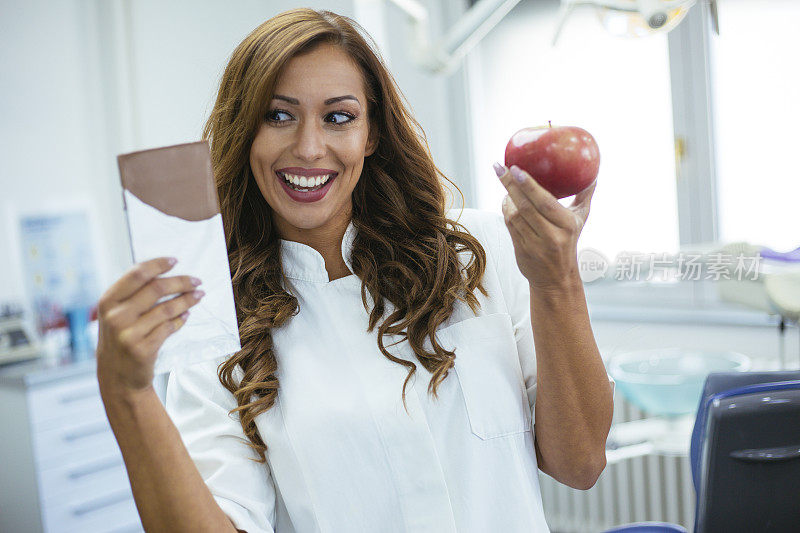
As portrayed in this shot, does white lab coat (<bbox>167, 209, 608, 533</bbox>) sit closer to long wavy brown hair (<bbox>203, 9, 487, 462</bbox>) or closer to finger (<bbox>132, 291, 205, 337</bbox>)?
long wavy brown hair (<bbox>203, 9, 487, 462</bbox>)

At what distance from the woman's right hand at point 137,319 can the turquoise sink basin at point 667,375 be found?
1515mm

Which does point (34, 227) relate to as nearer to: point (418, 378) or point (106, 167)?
point (106, 167)

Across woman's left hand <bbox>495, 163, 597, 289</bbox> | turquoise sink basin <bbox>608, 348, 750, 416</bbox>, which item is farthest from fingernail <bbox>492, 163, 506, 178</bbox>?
turquoise sink basin <bbox>608, 348, 750, 416</bbox>

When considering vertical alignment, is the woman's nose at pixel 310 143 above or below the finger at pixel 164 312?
above

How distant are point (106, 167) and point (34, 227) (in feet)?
1.50

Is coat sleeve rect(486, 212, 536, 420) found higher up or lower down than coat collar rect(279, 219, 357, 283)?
lower down

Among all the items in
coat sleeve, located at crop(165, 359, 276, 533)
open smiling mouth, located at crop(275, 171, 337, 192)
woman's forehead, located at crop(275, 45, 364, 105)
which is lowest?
coat sleeve, located at crop(165, 359, 276, 533)

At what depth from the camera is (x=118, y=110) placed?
3.56 meters

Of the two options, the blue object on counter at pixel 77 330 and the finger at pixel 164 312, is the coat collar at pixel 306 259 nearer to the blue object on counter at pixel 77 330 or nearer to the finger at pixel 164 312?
the finger at pixel 164 312

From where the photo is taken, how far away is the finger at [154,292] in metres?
0.81

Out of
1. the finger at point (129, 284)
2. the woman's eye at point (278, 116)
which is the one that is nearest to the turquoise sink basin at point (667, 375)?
the woman's eye at point (278, 116)

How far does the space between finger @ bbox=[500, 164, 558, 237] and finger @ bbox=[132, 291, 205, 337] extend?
1.25 ft

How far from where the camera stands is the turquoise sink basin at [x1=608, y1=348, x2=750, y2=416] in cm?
201

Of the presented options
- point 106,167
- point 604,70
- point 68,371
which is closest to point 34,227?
point 106,167
